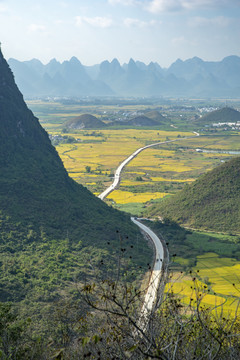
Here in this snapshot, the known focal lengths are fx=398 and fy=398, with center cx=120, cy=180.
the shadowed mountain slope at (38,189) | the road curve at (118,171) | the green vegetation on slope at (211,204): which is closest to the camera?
the shadowed mountain slope at (38,189)

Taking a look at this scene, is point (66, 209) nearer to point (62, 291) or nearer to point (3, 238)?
point (3, 238)

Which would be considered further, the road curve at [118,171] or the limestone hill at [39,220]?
the road curve at [118,171]

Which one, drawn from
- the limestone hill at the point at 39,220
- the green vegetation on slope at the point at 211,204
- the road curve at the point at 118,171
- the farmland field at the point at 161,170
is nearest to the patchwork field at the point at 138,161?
the farmland field at the point at 161,170

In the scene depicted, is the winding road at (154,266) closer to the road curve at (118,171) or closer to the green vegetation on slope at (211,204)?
the road curve at (118,171)

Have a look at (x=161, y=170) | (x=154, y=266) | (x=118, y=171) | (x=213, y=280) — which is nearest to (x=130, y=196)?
(x=118, y=171)

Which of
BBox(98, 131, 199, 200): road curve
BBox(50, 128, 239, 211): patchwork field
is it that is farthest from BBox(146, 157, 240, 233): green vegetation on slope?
BBox(98, 131, 199, 200): road curve

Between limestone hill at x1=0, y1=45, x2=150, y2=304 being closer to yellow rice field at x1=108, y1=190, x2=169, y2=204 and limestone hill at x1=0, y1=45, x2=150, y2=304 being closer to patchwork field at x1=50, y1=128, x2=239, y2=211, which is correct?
yellow rice field at x1=108, y1=190, x2=169, y2=204

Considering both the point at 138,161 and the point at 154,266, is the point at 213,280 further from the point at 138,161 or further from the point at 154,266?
the point at 138,161

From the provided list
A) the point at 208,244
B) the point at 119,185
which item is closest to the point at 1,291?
the point at 208,244
